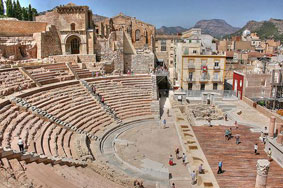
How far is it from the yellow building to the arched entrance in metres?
14.4

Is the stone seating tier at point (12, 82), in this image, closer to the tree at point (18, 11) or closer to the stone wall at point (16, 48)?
the stone wall at point (16, 48)

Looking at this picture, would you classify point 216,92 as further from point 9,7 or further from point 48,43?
point 9,7

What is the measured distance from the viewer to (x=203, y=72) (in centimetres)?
2956

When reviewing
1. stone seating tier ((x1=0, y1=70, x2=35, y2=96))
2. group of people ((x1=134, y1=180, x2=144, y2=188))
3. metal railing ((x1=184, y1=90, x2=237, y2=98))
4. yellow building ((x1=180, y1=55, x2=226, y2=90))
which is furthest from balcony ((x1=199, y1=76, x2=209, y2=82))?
group of people ((x1=134, y1=180, x2=144, y2=188))

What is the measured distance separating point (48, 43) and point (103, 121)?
16166 mm

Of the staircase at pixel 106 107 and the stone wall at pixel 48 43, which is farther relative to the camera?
the stone wall at pixel 48 43

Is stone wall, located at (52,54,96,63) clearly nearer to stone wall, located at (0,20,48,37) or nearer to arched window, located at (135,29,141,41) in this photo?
stone wall, located at (0,20,48,37)

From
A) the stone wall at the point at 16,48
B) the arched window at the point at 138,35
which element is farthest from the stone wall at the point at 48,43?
the arched window at the point at 138,35

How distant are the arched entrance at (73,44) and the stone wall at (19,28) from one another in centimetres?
376

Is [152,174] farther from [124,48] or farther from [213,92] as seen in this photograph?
[124,48]

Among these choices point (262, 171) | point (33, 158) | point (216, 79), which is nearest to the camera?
point (262, 171)

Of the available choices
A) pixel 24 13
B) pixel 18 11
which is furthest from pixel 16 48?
pixel 18 11

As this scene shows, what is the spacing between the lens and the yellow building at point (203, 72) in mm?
29359

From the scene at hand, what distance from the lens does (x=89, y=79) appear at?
86.1ft
